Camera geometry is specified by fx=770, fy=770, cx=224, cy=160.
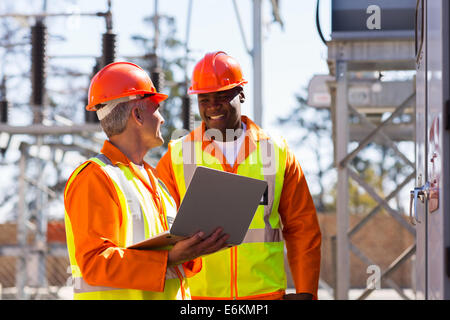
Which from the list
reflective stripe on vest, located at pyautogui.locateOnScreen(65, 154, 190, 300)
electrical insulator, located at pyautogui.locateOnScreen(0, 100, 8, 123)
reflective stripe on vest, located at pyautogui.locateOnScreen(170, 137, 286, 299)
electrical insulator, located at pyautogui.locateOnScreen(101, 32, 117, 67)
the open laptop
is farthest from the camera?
electrical insulator, located at pyautogui.locateOnScreen(0, 100, 8, 123)

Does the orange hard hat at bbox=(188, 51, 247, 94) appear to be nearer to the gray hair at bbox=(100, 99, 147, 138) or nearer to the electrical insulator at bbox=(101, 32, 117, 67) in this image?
the gray hair at bbox=(100, 99, 147, 138)

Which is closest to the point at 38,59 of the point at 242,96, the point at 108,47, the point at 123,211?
the point at 108,47

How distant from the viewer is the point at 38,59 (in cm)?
1077

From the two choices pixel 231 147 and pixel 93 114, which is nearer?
pixel 231 147

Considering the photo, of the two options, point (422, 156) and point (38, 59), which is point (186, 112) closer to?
point (38, 59)

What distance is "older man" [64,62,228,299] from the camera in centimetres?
330

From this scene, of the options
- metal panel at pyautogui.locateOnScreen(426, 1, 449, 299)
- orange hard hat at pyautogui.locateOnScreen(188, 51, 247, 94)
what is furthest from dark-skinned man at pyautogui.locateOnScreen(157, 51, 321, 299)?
metal panel at pyautogui.locateOnScreen(426, 1, 449, 299)

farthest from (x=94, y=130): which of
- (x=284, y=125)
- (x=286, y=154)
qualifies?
(x=284, y=125)

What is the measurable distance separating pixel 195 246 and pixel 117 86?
0.89 metres

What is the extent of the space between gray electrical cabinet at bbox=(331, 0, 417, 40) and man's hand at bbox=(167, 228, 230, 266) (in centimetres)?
387

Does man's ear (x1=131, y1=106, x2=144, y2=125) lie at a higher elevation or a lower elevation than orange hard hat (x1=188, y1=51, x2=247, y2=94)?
lower
